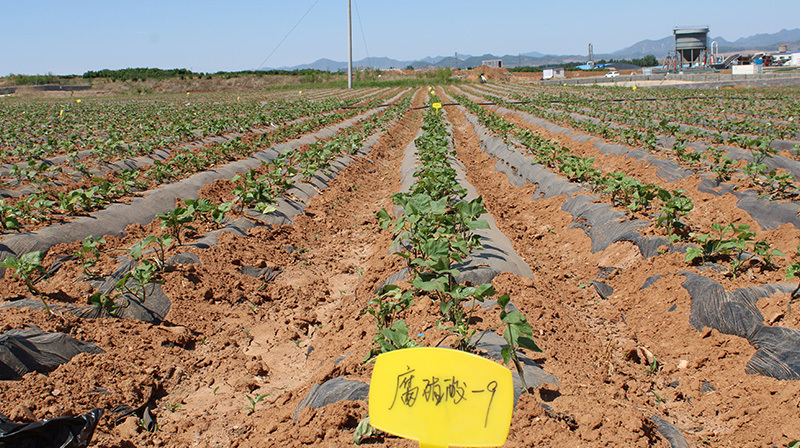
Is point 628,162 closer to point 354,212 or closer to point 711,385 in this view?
point 354,212

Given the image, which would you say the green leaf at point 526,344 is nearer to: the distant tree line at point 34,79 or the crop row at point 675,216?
the crop row at point 675,216

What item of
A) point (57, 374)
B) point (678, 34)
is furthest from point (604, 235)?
point (678, 34)

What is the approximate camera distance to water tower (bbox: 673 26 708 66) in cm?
7075

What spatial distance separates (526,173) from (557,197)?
178cm

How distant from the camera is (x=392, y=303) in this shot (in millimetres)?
3754

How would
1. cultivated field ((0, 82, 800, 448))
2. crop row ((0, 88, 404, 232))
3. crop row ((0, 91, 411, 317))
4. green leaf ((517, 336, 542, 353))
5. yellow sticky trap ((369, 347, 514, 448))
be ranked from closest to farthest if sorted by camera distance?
yellow sticky trap ((369, 347, 514, 448))
green leaf ((517, 336, 542, 353))
cultivated field ((0, 82, 800, 448))
crop row ((0, 91, 411, 317))
crop row ((0, 88, 404, 232))

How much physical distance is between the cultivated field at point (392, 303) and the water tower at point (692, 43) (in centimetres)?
7400

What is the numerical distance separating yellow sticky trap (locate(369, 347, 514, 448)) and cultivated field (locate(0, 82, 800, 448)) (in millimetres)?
987

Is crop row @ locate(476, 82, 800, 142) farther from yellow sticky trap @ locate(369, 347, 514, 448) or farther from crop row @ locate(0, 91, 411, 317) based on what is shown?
yellow sticky trap @ locate(369, 347, 514, 448)

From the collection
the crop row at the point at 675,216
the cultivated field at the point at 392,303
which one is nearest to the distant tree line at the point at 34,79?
the cultivated field at the point at 392,303

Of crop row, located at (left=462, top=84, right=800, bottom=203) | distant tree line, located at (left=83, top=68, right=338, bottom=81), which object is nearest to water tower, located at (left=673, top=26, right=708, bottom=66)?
distant tree line, located at (left=83, top=68, right=338, bottom=81)

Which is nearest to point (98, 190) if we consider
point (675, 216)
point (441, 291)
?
point (441, 291)

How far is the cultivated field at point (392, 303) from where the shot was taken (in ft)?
9.85

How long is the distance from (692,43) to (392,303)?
82.2 metres
